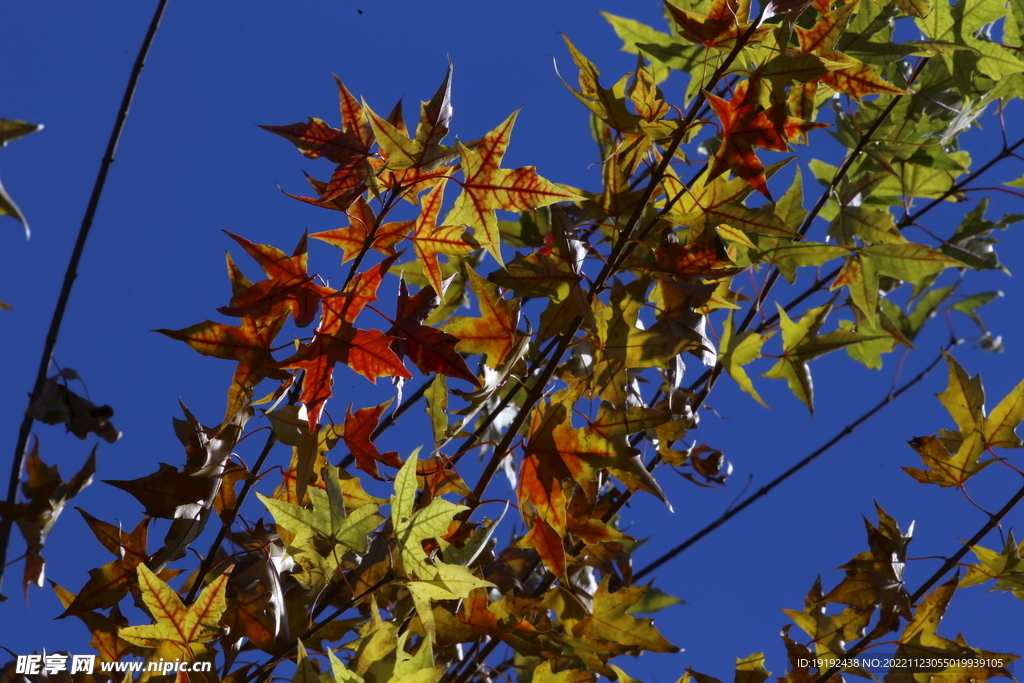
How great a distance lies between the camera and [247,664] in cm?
75

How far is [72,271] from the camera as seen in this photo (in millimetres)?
889

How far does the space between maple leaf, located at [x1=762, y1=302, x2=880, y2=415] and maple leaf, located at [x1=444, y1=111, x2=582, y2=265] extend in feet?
1.20

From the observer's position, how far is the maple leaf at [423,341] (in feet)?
2.14

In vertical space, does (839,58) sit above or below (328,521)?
above

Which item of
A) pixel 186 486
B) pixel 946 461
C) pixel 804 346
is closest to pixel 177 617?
pixel 186 486

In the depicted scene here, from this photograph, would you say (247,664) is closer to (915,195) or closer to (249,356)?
(249,356)

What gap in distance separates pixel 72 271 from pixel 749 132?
77 centimetres

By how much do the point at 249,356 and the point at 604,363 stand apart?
0.32 meters

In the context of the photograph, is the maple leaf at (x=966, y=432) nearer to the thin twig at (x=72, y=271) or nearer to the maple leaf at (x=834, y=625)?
the maple leaf at (x=834, y=625)

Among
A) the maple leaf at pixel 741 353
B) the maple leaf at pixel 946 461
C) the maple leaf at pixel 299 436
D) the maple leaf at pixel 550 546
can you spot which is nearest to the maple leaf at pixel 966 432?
the maple leaf at pixel 946 461

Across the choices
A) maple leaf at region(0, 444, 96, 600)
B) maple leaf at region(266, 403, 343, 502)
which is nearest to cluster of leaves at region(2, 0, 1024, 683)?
maple leaf at region(266, 403, 343, 502)

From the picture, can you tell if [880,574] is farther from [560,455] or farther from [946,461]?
[560,455]

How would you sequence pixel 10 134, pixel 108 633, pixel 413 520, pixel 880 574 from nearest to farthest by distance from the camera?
pixel 10 134 → pixel 413 520 → pixel 108 633 → pixel 880 574

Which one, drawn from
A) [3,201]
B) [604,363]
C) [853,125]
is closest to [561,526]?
[604,363]
